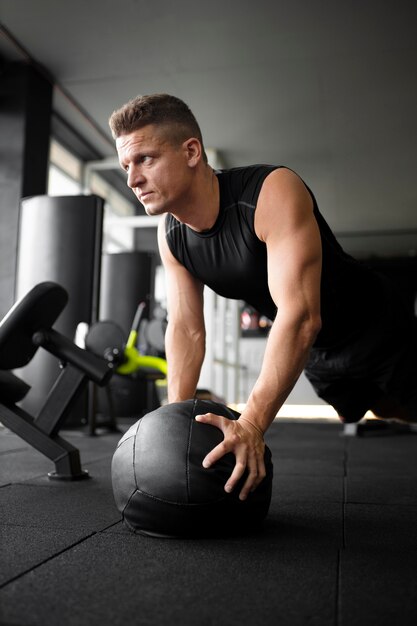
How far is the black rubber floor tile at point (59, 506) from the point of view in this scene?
1.38 metres

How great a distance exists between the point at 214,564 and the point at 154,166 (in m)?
0.84

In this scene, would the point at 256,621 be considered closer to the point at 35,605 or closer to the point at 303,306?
the point at 35,605

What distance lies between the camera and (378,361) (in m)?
1.79

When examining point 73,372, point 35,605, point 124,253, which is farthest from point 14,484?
point 124,253

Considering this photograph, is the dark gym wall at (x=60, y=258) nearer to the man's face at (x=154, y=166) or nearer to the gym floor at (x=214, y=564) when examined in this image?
the gym floor at (x=214, y=564)

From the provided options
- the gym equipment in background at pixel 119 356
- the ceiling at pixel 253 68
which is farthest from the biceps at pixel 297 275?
the ceiling at pixel 253 68

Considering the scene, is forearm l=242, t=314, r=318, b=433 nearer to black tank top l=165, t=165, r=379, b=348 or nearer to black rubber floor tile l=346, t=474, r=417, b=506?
black tank top l=165, t=165, r=379, b=348

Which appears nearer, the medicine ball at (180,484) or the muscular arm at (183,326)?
the medicine ball at (180,484)

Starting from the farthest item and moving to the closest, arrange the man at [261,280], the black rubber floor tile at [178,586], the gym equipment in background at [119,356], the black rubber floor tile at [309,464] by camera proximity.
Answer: the gym equipment in background at [119,356]
the black rubber floor tile at [309,464]
the man at [261,280]
the black rubber floor tile at [178,586]

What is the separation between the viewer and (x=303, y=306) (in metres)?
1.26

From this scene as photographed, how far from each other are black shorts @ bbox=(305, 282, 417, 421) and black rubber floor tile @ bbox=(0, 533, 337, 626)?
0.73 m

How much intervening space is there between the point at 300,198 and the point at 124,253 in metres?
3.64

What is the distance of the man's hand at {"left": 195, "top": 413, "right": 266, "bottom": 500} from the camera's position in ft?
3.76

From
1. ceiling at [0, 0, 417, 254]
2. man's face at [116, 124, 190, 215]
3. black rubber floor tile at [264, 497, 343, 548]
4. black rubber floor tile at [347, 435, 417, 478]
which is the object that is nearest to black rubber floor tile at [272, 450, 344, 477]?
black rubber floor tile at [347, 435, 417, 478]
